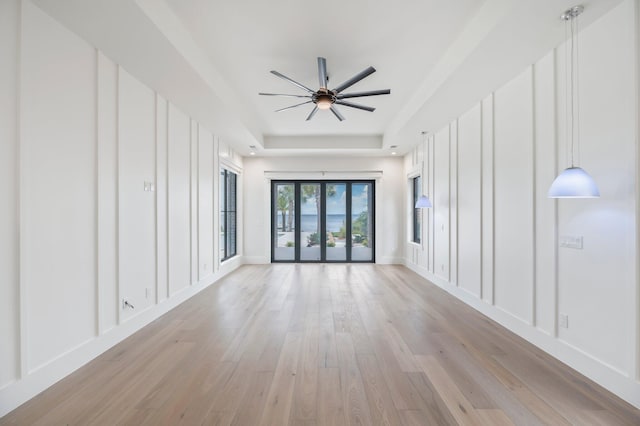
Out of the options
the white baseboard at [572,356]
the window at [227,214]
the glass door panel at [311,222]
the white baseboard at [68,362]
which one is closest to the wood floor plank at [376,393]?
the white baseboard at [572,356]

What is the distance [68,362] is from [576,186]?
3.99 m

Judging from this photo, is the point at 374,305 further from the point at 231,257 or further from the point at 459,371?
the point at 231,257

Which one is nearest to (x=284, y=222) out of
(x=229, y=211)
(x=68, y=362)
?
(x=229, y=211)

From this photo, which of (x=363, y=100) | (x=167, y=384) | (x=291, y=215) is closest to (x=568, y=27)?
(x=363, y=100)

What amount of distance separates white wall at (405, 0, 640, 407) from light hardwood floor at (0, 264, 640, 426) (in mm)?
283

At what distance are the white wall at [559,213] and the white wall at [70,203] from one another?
401cm

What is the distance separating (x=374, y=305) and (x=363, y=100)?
3111 millimetres

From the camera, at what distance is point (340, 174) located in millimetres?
7426

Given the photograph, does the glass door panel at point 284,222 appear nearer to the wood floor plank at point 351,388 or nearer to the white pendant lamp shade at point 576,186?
the wood floor plank at point 351,388

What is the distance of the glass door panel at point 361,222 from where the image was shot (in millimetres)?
7535

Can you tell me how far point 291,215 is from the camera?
7578mm

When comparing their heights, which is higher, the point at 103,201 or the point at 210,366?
the point at 103,201

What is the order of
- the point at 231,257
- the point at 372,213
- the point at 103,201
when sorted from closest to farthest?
the point at 103,201 → the point at 231,257 → the point at 372,213

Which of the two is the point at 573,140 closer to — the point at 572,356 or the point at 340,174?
the point at 572,356
